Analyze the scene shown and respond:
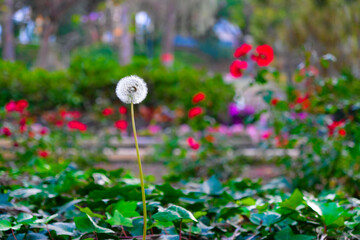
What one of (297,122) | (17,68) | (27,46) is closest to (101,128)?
(17,68)

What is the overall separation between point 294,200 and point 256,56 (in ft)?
6.09

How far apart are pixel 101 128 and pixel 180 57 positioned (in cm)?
2548

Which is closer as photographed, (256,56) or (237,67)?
(256,56)

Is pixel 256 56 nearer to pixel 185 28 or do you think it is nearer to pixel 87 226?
pixel 87 226

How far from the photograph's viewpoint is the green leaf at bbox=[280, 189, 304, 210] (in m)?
1.21

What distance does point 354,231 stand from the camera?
1.25m

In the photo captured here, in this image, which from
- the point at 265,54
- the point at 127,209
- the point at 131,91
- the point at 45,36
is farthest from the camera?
the point at 45,36

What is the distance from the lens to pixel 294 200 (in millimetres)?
1214

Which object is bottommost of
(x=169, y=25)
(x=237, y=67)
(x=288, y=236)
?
(x=288, y=236)

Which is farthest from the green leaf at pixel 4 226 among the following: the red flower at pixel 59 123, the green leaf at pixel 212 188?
the red flower at pixel 59 123

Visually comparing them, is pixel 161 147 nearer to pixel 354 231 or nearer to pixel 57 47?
pixel 354 231

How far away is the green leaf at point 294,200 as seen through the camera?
121 centimetres

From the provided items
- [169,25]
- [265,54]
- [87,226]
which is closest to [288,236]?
[87,226]

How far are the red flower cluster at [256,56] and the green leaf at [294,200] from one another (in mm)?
1728
